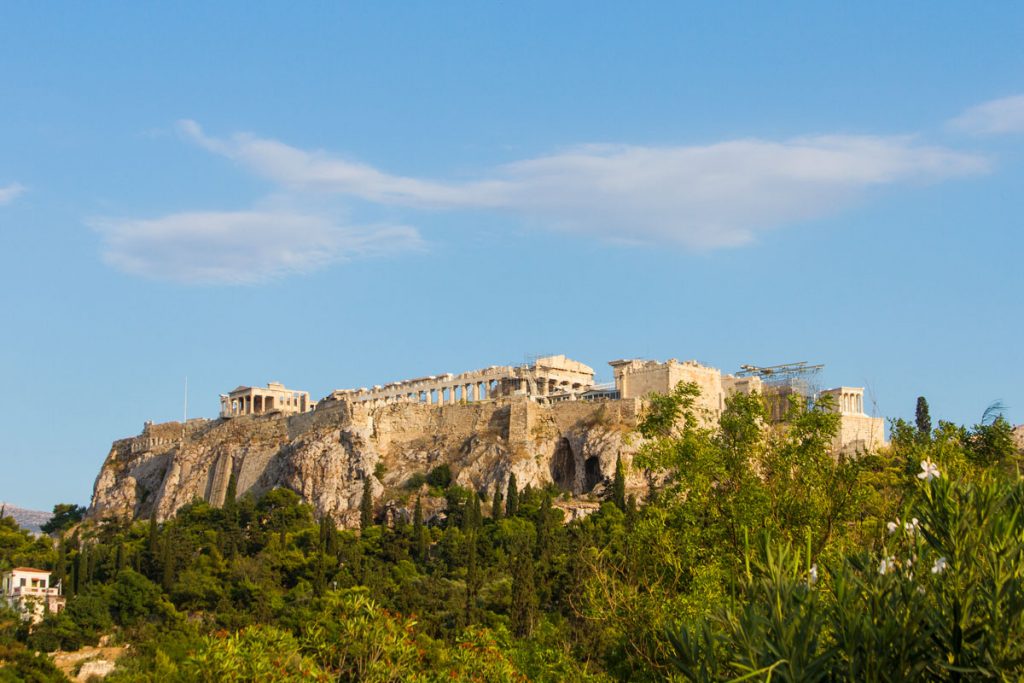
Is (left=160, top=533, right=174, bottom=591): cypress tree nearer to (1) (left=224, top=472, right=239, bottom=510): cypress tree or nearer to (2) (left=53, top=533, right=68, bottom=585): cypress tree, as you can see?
(2) (left=53, top=533, right=68, bottom=585): cypress tree

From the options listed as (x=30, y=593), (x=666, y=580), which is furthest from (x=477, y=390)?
(x=666, y=580)

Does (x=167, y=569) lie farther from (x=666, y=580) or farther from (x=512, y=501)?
(x=666, y=580)

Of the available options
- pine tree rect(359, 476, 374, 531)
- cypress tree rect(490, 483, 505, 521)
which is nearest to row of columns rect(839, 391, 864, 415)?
cypress tree rect(490, 483, 505, 521)

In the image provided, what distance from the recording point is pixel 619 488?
61719mm

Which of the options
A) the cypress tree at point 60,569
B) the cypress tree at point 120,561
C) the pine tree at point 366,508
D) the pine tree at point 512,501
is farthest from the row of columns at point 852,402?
the cypress tree at point 60,569

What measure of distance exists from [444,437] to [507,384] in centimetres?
566

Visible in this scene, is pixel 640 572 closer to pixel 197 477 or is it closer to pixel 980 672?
pixel 980 672

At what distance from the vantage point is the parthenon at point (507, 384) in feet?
250

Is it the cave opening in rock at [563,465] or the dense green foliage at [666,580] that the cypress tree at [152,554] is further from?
the cave opening in rock at [563,465]

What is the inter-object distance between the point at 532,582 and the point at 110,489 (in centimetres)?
4947

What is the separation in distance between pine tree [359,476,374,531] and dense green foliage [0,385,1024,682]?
176 centimetres

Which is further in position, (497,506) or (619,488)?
(497,506)

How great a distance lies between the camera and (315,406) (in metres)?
84.6

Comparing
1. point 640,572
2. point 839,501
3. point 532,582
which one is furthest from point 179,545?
point 839,501
